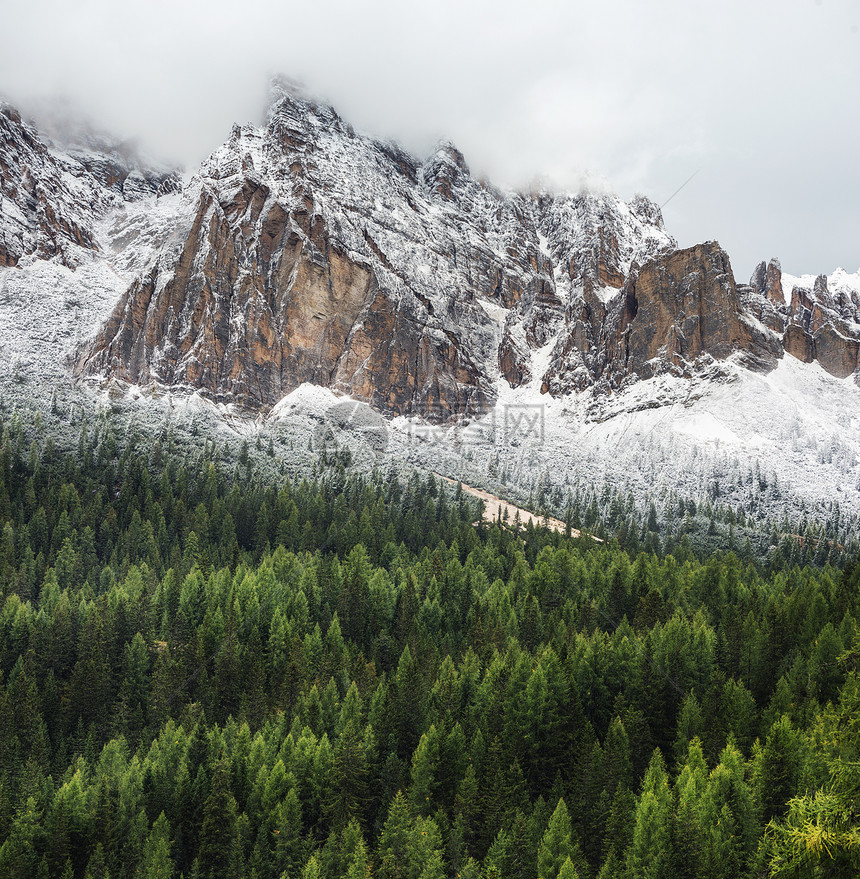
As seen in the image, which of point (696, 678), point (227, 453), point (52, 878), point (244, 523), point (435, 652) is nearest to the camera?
point (52, 878)

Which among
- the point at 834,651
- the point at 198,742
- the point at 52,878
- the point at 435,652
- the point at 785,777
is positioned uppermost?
the point at 834,651

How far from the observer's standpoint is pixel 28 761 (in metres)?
56.3

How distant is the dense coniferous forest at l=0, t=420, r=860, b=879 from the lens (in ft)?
120

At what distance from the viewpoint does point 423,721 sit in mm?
54312

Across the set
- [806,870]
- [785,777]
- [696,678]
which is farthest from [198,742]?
[806,870]

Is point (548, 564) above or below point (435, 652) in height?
above

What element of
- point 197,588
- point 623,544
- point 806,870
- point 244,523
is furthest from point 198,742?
point 623,544

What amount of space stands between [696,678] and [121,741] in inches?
1722

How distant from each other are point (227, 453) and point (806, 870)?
160 metres

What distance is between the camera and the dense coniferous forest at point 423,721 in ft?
120

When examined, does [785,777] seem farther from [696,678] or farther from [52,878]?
[52,878]

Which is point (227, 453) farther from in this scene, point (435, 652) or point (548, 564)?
point (435, 652)

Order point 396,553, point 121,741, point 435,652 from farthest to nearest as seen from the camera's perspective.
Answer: point 396,553
point 435,652
point 121,741

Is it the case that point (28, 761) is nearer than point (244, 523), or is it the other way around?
point (28, 761)
